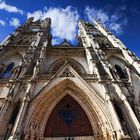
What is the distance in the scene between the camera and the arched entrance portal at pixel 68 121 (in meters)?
10.6

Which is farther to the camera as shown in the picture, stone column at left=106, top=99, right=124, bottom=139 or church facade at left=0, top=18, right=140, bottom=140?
church facade at left=0, top=18, right=140, bottom=140

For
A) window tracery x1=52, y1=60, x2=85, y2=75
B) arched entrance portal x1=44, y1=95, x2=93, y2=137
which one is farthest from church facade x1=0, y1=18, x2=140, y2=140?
window tracery x1=52, y1=60, x2=85, y2=75

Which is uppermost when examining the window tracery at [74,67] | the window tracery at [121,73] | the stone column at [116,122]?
the window tracery at [74,67]

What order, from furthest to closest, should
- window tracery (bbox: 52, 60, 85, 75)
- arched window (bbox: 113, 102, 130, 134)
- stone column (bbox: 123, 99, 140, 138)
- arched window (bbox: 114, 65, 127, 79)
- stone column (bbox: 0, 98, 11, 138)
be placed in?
1. window tracery (bbox: 52, 60, 85, 75)
2. arched window (bbox: 114, 65, 127, 79)
3. arched window (bbox: 113, 102, 130, 134)
4. stone column (bbox: 123, 99, 140, 138)
5. stone column (bbox: 0, 98, 11, 138)

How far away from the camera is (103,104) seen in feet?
36.2

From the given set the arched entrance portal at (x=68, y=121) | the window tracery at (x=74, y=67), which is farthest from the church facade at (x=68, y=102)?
the window tracery at (x=74, y=67)

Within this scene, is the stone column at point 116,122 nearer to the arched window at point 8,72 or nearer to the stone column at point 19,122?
the stone column at point 19,122

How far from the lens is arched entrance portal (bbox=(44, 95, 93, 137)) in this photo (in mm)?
10570

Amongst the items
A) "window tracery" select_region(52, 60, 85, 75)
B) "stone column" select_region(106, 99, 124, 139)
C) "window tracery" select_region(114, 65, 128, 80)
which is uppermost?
"window tracery" select_region(52, 60, 85, 75)

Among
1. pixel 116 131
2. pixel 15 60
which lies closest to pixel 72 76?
pixel 116 131

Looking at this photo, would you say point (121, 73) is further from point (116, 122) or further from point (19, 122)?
point (19, 122)

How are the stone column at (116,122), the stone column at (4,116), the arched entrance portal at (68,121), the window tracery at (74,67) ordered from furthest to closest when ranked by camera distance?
the window tracery at (74,67) < the arched entrance portal at (68,121) < the stone column at (4,116) < the stone column at (116,122)

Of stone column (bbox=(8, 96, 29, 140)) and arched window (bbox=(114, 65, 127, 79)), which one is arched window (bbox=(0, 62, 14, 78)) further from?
arched window (bbox=(114, 65, 127, 79))

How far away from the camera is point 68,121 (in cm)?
Answer: 1116
